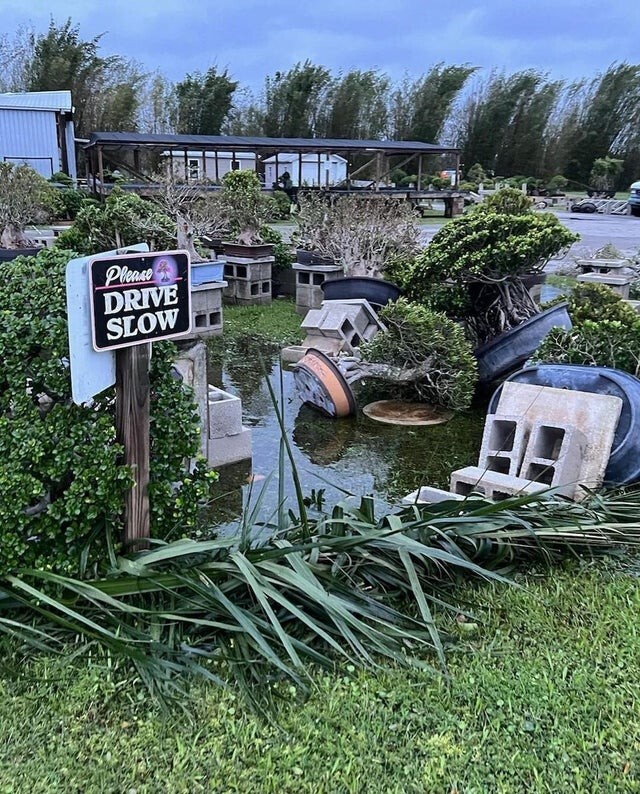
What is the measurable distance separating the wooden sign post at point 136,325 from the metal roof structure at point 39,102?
19291 millimetres

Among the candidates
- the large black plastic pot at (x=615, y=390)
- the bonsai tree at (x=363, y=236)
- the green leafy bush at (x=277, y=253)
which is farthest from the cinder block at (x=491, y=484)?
the green leafy bush at (x=277, y=253)

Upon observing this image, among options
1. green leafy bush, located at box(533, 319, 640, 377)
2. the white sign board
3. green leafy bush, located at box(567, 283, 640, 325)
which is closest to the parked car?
green leafy bush, located at box(567, 283, 640, 325)

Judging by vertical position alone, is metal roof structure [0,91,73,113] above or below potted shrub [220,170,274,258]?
above

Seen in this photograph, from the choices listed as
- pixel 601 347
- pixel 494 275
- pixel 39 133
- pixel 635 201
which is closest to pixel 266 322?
pixel 494 275

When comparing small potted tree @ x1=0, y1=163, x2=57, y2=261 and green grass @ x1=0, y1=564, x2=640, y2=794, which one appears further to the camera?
small potted tree @ x1=0, y1=163, x2=57, y2=261

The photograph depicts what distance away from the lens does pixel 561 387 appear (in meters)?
3.64

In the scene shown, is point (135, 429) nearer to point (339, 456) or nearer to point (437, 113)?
point (339, 456)

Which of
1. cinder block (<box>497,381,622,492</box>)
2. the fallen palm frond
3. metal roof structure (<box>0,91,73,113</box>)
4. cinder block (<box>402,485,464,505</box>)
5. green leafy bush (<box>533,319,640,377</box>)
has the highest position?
metal roof structure (<box>0,91,73,113</box>)

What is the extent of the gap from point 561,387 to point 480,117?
35101 mm

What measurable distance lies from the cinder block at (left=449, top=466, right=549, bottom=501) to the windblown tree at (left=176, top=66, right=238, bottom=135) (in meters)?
30.7

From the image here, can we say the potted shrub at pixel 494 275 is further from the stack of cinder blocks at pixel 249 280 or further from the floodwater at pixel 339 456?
the stack of cinder blocks at pixel 249 280

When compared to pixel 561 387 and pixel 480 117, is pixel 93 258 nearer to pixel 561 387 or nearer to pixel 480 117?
pixel 561 387

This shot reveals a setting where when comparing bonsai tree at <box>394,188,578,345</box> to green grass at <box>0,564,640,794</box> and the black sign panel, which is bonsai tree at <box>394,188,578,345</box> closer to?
the black sign panel

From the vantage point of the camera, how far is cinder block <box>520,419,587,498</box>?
3.10m
